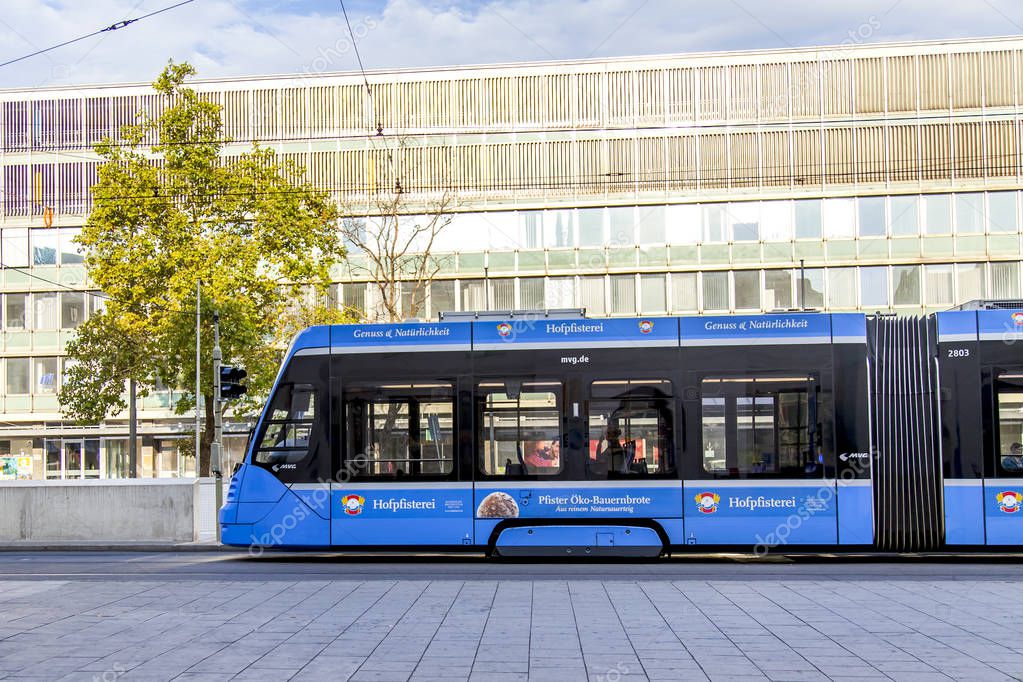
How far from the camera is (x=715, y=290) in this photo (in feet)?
139

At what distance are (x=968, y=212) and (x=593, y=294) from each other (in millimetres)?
14320

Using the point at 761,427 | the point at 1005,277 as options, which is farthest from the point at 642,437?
the point at 1005,277

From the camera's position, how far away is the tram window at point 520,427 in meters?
15.3

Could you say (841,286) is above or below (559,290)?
below

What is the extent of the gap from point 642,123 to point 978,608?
34.8m

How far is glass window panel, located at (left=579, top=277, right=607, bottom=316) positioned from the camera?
141ft

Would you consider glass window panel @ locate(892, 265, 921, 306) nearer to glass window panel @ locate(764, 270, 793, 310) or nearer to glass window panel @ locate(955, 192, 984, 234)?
glass window panel @ locate(955, 192, 984, 234)

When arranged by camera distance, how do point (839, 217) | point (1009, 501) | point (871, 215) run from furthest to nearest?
point (839, 217) < point (871, 215) < point (1009, 501)

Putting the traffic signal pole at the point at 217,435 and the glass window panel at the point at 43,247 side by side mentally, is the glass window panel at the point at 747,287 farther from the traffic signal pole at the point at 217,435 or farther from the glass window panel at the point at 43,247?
the glass window panel at the point at 43,247

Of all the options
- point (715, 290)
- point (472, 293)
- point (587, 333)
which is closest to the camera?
point (587, 333)

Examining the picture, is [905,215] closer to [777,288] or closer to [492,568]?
[777,288]

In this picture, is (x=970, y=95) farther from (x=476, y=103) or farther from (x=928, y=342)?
(x=928, y=342)

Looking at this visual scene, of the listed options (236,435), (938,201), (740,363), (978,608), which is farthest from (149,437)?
(978,608)

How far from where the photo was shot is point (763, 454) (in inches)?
590
